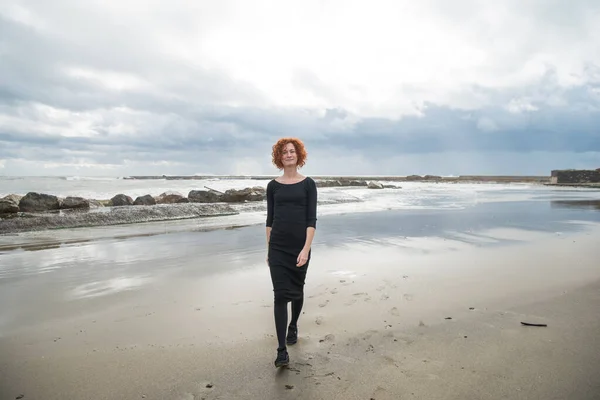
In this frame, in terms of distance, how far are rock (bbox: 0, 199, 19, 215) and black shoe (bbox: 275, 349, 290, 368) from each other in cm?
1933

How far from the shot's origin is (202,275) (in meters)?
7.10

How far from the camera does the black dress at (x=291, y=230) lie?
4031 mm

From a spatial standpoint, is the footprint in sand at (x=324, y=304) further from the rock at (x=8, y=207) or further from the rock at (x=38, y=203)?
the rock at (x=38, y=203)

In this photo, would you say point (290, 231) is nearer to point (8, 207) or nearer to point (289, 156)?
point (289, 156)

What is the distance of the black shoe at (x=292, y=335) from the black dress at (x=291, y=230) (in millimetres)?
424

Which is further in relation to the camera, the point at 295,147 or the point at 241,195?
the point at 241,195

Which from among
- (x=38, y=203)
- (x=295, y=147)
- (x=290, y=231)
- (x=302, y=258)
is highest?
(x=295, y=147)

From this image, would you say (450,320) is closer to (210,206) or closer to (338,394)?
(338,394)

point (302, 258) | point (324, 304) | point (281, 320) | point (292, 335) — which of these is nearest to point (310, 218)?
point (302, 258)

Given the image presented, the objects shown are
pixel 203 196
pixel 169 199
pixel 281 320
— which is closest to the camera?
Result: pixel 281 320

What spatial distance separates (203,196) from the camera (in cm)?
2548

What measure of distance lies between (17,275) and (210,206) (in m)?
13.3

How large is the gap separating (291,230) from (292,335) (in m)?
1.24

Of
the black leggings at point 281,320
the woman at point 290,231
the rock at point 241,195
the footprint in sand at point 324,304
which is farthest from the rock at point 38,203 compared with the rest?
the black leggings at point 281,320
